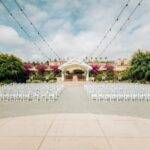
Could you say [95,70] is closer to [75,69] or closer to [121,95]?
[75,69]

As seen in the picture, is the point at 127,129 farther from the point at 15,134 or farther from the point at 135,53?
the point at 135,53

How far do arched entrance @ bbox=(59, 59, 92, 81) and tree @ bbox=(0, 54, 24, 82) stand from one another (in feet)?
29.9

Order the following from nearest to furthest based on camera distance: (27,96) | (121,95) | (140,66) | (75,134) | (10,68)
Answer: (75,134) < (27,96) < (121,95) < (140,66) < (10,68)

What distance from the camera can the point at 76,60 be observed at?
59125 mm

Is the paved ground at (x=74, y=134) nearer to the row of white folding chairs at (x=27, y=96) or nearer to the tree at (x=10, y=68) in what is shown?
the row of white folding chairs at (x=27, y=96)

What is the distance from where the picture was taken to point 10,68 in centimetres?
5238

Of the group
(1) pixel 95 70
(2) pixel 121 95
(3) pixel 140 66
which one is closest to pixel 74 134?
(2) pixel 121 95

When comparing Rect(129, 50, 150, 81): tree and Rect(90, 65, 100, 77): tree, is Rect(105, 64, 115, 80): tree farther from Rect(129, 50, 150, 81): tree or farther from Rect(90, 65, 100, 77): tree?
Rect(129, 50, 150, 81): tree

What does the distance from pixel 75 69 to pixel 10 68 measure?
60.4ft

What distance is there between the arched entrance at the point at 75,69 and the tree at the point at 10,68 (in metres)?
9.11

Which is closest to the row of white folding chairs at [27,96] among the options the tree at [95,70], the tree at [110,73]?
the tree at [110,73]

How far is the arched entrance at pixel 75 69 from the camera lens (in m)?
58.0

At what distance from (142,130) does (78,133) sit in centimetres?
239

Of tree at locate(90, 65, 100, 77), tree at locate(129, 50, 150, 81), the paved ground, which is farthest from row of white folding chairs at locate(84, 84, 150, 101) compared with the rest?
tree at locate(90, 65, 100, 77)
